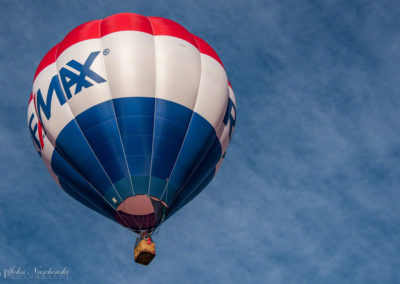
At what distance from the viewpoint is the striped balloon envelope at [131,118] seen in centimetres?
2041

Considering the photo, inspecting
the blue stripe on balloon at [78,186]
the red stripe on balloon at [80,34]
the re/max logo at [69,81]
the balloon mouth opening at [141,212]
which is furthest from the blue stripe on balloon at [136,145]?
the red stripe on balloon at [80,34]

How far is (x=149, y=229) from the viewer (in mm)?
21016

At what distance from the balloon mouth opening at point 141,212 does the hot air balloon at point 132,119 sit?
3cm

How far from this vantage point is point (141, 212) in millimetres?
20562

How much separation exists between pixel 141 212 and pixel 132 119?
307cm

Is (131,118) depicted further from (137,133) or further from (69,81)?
(69,81)

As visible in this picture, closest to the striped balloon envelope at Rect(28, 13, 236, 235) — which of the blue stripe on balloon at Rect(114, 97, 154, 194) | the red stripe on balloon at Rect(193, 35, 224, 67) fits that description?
the blue stripe on balloon at Rect(114, 97, 154, 194)

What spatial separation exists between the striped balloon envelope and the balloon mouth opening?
0.11ft

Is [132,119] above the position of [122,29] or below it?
below

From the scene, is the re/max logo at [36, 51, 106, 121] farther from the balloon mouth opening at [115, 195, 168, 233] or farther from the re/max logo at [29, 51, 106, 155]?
the balloon mouth opening at [115, 195, 168, 233]

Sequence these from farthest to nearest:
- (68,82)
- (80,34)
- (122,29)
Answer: (80,34) < (122,29) < (68,82)

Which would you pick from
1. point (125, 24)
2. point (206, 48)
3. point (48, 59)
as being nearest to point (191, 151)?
point (206, 48)

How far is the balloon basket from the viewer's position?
65.9 feet

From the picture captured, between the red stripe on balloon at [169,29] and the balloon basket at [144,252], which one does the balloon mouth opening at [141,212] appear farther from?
the red stripe on balloon at [169,29]
